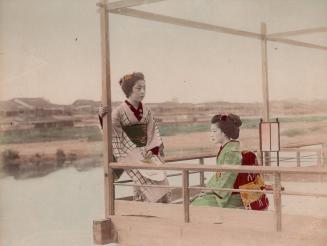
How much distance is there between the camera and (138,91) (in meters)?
4.67

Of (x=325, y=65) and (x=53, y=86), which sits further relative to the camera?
(x=53, y=86)

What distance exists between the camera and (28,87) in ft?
16.2

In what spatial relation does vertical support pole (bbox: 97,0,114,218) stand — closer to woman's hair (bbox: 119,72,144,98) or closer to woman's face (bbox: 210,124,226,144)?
woman's hair (bbox: 119,72,144,98)

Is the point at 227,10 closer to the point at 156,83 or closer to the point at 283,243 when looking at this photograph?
the point at 283,243

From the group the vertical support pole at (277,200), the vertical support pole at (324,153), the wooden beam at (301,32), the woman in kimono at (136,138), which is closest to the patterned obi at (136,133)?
the woman in kimono at (136,138)

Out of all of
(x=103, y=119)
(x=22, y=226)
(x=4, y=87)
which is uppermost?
(x=4, y=87)

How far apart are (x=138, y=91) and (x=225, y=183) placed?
119 centimetres

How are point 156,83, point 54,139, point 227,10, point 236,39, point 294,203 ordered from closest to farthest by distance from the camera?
point 227,10 → point 294,203 → point 236,39 → point 156,83 → point 54,139

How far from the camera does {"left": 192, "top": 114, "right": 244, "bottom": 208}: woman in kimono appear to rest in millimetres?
4062

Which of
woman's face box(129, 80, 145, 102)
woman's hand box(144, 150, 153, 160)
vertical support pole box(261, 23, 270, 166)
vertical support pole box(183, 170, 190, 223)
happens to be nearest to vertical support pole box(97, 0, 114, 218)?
woman's face box(129, 80, 145, 102)

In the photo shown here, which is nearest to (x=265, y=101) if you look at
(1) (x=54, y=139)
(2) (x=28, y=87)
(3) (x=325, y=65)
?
(2) (x=28, y=87)

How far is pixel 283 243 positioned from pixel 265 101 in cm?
291

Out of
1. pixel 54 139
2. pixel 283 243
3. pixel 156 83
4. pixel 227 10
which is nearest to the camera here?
pixel 283 243

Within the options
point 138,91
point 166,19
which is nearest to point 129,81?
point 138,91
